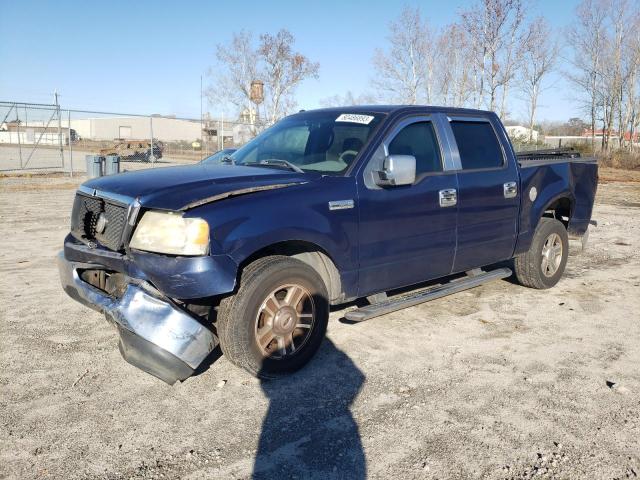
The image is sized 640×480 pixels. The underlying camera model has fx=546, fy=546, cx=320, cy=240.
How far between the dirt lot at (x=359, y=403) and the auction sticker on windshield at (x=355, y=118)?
1.78m

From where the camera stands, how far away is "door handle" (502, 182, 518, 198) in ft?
17.2

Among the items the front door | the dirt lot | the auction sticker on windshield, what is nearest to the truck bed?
the dirt lot

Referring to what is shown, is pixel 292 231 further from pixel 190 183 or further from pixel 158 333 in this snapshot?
pixel 158 333

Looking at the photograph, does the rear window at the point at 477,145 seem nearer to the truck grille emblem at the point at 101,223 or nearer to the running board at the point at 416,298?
the running board at the point at 416,298

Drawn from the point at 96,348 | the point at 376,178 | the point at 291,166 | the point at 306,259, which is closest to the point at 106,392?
the point at 96,348

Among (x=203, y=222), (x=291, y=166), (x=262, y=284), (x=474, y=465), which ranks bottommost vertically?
(x=474, y=465)

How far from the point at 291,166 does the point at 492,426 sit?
7.62 ft

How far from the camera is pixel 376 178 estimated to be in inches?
163

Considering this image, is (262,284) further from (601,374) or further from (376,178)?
(601,374)

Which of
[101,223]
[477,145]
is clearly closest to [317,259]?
[101,223]

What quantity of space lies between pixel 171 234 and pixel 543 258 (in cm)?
437

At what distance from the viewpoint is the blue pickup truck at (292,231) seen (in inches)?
130

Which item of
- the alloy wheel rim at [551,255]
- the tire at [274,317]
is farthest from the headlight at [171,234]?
the alloy wheel rim at [551,255]

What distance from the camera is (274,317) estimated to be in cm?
367
